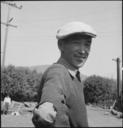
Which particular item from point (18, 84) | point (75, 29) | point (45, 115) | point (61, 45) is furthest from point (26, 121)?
point (45, 115)

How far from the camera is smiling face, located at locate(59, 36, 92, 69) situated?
1.42 m

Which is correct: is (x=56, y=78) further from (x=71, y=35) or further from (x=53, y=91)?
(x=71, y=35)

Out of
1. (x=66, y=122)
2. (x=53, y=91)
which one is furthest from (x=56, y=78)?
(x=66, y=122)

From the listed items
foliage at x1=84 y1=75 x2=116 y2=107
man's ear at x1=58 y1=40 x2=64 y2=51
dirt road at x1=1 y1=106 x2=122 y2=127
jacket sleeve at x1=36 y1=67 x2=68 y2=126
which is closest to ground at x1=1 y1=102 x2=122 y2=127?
dirt road at x1=1 y1=106 x2=122 y2=127

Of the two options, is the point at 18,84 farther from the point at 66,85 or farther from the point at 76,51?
the point at 66,85

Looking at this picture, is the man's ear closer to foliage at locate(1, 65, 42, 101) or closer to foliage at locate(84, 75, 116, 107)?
foliage at locate(1, 65, 42, 101)

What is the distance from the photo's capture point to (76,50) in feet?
4.65

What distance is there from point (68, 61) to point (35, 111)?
348 millimetres

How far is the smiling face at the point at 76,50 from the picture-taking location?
1.42 metres

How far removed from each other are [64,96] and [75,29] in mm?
308

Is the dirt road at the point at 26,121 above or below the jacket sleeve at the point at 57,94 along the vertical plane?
below

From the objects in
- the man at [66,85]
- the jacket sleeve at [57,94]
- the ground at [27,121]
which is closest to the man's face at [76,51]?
the man at [66,85]

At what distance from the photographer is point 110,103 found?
30469mm

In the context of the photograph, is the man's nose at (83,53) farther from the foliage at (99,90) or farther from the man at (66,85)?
the foliage at (99,90)
